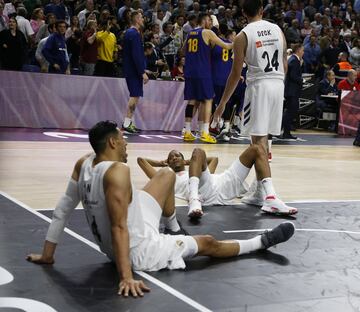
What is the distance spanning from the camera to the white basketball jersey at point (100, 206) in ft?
15.6

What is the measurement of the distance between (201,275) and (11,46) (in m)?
11.0

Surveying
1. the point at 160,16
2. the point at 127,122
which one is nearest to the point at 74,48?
the point at 127,122

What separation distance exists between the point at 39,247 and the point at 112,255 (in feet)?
2.64

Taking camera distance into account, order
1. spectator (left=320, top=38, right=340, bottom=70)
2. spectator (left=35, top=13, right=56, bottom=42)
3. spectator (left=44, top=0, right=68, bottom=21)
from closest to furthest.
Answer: spectator (left=35, top=13, right=56, bottom=42)
spectator (left=44, top=0, right=68, bottom=21)
spectator (left=320, top=38, right=340, bottom=70)

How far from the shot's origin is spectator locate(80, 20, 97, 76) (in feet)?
52.0

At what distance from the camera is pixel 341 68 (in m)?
20.1

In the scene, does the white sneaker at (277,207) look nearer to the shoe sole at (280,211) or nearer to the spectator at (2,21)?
the shoe sole at (280,211)

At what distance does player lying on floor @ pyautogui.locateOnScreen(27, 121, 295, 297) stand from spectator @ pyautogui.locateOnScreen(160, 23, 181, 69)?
12995 mm

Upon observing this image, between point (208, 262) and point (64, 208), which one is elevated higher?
point (64, 208)

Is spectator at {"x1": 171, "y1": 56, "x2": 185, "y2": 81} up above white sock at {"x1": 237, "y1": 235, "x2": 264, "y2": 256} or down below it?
above

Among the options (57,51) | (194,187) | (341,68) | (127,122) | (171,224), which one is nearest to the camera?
(171,224)

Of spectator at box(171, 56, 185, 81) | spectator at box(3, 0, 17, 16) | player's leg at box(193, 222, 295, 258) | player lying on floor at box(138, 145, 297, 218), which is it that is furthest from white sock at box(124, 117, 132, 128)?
player's leg at box(193, 222, 295, 258)

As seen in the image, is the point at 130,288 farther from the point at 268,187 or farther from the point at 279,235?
the point at 268,187

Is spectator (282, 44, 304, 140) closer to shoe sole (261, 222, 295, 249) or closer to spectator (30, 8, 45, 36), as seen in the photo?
spectator (30, 8, 45, 36)
